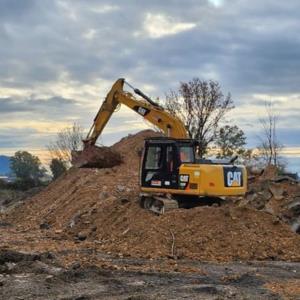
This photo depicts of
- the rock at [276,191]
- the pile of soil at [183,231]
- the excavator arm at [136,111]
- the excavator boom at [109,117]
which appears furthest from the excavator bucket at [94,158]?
the rock at [276,191]

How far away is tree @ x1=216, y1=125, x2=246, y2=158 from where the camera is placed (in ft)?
150

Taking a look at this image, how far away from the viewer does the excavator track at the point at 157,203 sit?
59.9 ft

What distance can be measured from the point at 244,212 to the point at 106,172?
1303cm

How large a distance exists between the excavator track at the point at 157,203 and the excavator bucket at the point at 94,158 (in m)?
9.52

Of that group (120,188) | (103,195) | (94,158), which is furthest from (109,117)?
(94,158)

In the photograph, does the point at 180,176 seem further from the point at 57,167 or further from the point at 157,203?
the point at 57,167

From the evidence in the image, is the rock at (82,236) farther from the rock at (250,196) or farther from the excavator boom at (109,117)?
the rock at (250,196)

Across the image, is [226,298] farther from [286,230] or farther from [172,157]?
[172,157]

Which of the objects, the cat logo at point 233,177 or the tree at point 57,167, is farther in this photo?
the tree at point 57,167

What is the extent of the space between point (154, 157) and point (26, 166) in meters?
51.1

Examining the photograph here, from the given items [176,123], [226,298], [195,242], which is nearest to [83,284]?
[226,298]

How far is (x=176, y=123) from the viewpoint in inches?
904

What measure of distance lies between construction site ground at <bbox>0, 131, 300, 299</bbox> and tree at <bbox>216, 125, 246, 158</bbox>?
19605 millimetres

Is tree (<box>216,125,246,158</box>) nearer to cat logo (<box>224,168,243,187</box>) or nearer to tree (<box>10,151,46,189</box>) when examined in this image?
tree (<box>10,151,46,189</box>)
